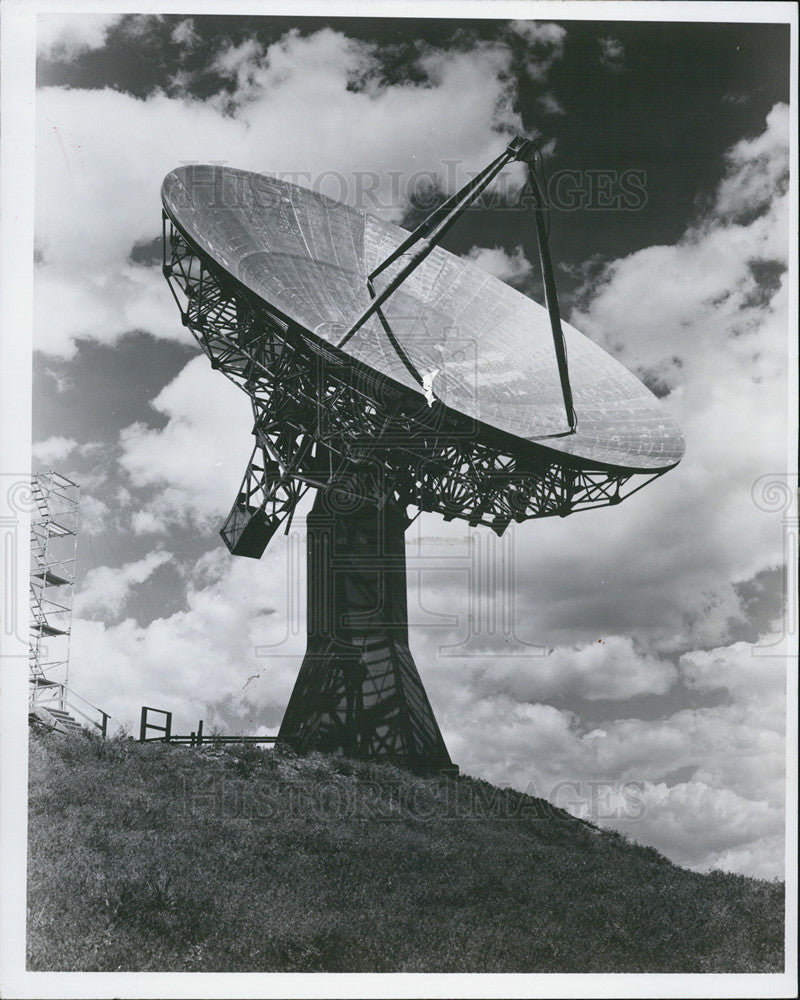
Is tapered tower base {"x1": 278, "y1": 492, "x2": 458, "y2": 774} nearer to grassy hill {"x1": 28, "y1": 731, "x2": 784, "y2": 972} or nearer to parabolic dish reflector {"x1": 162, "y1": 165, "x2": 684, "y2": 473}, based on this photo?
grassy hill {"x1": 28, "y1": 731, "x2": 784, "y2": 972}

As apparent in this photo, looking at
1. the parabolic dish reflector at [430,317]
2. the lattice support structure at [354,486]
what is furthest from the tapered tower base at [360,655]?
the parabolic dish reflector at [430,317]

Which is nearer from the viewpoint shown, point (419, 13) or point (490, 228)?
point (419, 13)

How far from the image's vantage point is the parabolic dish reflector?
20.1m

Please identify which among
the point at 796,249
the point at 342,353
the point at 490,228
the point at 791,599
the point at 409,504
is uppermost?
the point at 490,228

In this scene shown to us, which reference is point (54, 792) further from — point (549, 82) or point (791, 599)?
point (549, 82)

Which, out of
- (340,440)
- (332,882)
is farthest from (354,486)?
(332,882)

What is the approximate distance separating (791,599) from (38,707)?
14.7m

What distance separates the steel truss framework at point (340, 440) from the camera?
19.8 m

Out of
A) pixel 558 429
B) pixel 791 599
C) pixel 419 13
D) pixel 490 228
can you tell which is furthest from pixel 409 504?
pixel 419 13

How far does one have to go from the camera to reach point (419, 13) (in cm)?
1730

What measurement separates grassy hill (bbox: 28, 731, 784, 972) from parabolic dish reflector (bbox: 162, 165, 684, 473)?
25.1 ft

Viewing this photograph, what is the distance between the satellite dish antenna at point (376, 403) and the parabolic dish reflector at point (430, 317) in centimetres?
5

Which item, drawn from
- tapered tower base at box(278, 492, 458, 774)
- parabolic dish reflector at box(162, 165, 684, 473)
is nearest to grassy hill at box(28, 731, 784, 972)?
tapered tower base at box(278, 492, 458, 774)

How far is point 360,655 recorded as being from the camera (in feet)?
74.4
